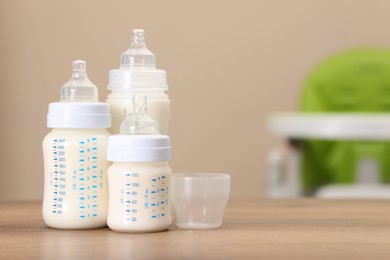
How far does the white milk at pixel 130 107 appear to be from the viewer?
2.89 feet

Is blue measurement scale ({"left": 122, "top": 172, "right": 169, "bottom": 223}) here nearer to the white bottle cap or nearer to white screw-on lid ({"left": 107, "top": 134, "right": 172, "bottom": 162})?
white screw-on lid ({"left": 107, "top": 134, "right": 172, "bottom": 162})

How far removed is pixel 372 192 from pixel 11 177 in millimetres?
1430

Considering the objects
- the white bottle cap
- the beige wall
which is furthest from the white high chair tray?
the white bottle cap

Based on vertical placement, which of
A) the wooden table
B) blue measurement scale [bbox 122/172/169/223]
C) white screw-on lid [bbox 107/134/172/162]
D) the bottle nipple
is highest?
the bottle nipple

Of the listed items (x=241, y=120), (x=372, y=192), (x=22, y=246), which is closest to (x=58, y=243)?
(x=22, y=246)

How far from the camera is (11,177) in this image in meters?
2.89

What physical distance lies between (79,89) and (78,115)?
5cm

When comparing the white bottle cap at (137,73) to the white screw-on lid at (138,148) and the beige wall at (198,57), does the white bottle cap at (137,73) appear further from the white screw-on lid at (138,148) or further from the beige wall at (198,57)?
the beige wall at (198,57)

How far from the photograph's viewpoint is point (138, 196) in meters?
0.81

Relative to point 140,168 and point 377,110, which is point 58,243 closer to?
point 140,168

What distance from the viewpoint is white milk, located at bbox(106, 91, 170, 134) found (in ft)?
2.89

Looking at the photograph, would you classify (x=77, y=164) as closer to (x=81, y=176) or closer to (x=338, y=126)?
(x=81, y=176)

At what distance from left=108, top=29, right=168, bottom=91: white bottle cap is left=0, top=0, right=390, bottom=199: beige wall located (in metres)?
1.92

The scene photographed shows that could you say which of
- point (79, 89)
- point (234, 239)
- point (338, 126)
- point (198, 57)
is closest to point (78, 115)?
point (79, 89)
